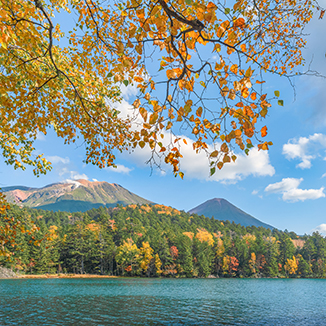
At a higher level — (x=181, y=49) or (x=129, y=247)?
(x=181, y=49)

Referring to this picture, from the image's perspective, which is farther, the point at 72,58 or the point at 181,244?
the point at 181,244

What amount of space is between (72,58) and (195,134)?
6.21 metres

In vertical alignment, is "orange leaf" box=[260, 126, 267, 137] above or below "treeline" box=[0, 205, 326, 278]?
above

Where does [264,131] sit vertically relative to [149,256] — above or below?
above

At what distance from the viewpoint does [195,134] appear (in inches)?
143

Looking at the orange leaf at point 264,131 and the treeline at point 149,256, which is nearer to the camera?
the orange leaf at point 264,131

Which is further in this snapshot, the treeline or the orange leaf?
the treeline

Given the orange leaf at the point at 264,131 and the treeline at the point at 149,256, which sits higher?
the orange leaf at the point at 264,131

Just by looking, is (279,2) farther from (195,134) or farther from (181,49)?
(195,134)

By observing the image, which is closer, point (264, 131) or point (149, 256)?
point (264, 131)

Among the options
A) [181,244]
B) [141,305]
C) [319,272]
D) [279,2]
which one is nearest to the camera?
[279,2]

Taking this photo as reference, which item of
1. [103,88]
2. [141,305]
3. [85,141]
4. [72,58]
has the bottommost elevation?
[141,305]

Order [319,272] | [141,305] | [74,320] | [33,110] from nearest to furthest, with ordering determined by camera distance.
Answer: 1. [33,110]
2. [74,320]
3. [141,305]
4. [319,272]

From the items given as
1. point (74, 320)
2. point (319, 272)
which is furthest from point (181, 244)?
point (74, 320)
